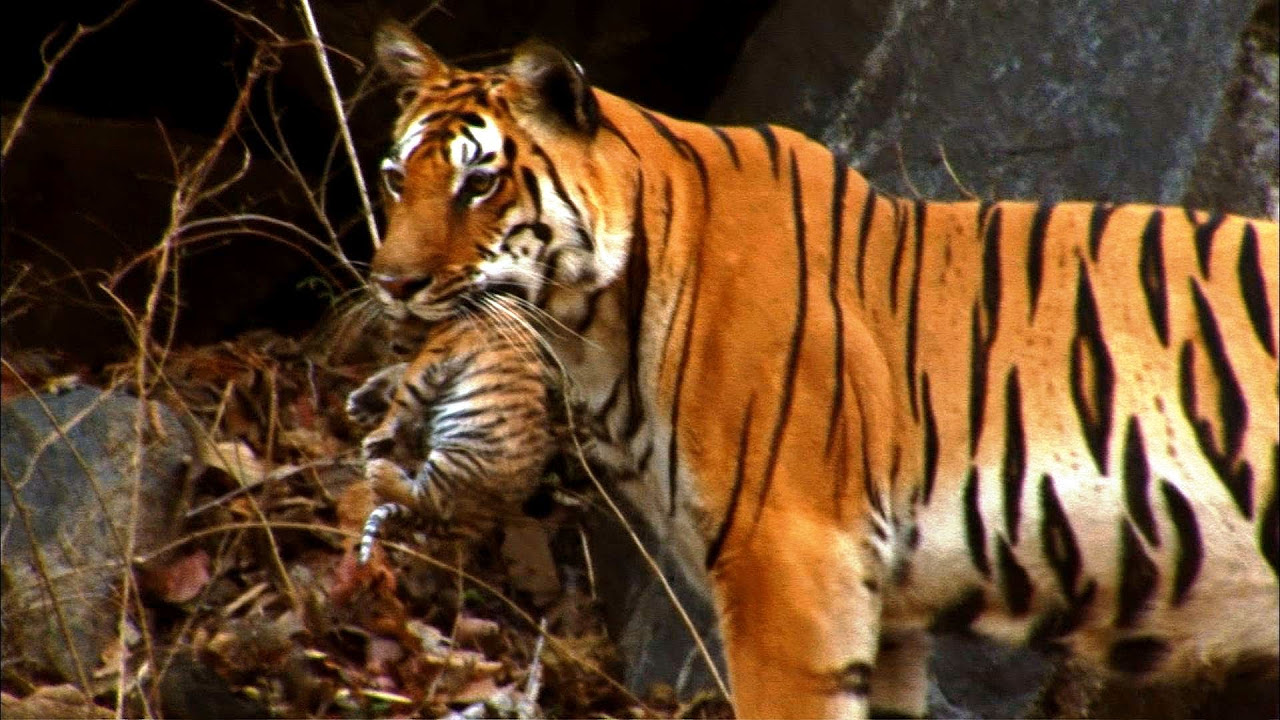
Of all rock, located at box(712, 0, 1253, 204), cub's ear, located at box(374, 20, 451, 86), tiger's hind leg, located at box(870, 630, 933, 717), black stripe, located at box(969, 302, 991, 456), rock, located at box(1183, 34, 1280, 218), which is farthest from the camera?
rock, located at box(1183, 34, 1280, 218)

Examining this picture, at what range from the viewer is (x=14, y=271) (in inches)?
249

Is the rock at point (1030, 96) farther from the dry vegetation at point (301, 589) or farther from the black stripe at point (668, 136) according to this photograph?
the dry vegetation at point (301, 589)

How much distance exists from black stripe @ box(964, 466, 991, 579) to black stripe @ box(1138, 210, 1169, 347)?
0.48m

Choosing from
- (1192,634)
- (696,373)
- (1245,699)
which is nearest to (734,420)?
(696,373)

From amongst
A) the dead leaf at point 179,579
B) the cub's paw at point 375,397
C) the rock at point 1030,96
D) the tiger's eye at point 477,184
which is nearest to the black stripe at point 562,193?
the tiger's eye at point 477,184

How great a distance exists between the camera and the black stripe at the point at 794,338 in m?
3.49

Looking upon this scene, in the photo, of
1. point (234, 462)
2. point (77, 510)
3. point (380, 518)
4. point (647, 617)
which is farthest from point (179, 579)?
point (647, 617)

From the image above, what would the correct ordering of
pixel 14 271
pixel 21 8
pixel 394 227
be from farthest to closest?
pixel 21 8 → pixel 14 271 → pixel 394 227

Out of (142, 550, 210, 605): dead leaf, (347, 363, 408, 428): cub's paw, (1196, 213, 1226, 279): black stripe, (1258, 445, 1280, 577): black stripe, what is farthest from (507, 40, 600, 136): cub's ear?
(142, 550, 210, 605): dead leaf

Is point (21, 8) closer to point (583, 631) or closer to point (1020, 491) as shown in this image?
point (583, 631)

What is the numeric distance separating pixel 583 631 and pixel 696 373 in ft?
7.68

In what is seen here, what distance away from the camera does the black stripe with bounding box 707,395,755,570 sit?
350cm

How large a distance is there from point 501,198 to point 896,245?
88 cm

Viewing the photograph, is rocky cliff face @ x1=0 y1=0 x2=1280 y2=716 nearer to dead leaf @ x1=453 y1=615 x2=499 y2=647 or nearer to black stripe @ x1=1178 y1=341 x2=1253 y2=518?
dead leaf @ x1=453 y1=615 x2=499 y2=647
